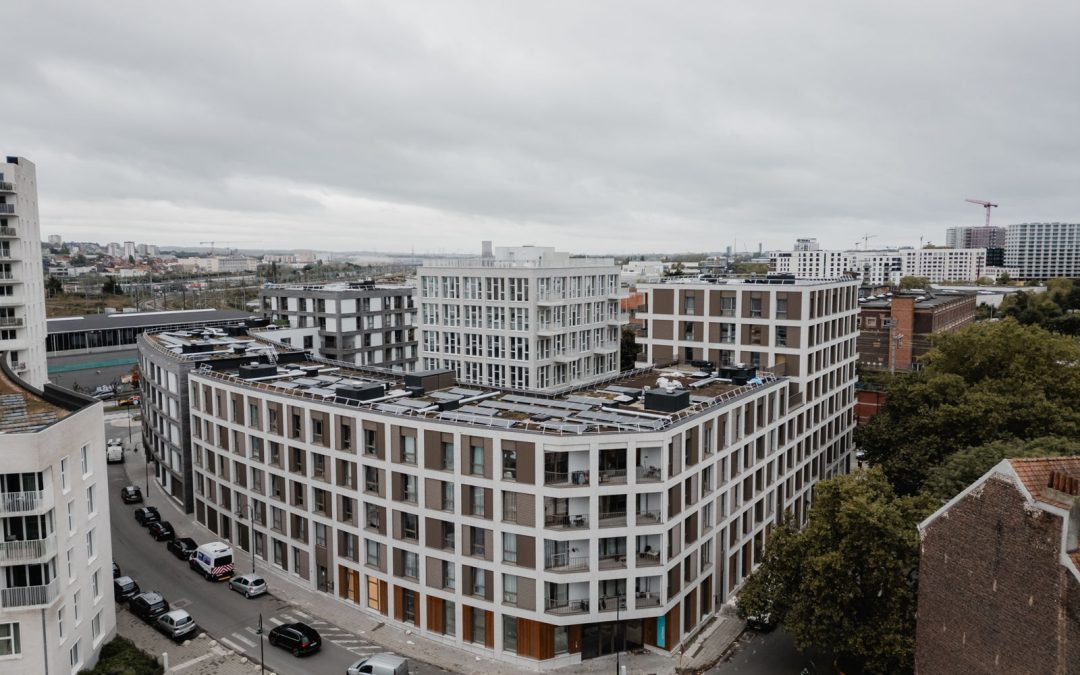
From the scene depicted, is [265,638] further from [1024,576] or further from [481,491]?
[1024,576]

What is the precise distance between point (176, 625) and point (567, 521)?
81.3 ft

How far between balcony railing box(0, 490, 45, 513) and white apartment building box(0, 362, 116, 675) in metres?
0.04

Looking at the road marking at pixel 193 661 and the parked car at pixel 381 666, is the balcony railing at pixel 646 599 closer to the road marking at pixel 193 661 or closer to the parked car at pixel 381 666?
the parked car at pixel 381 666

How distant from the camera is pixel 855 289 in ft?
241

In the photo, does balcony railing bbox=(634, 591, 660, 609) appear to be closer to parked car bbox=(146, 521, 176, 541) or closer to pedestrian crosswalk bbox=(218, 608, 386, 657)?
pedestrian crosswalk bbox=(218, 608, 386, 657)

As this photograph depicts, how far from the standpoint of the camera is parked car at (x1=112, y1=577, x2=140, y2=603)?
158ft

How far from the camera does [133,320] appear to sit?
4926 inches

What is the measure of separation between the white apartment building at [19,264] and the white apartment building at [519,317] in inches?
1564

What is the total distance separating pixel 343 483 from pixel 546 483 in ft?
50.7

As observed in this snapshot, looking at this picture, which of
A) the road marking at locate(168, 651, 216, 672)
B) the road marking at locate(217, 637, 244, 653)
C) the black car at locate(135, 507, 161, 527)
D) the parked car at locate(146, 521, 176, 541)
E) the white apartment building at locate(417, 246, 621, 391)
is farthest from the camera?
the white apartment building at locate(417, 246, 621, 391)

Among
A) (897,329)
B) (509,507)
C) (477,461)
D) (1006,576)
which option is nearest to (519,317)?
(477,461)

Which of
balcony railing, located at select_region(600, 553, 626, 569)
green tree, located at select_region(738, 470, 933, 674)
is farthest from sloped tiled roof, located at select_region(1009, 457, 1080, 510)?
balcony railing, located at select_region(600, 553, 626, 569)

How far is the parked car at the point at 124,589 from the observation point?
48.3 meters

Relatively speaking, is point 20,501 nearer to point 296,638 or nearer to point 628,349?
point 296,638
